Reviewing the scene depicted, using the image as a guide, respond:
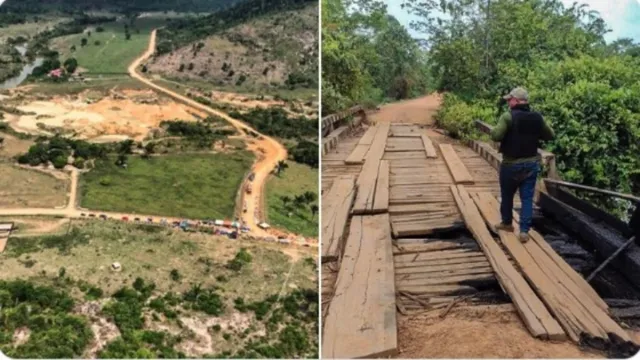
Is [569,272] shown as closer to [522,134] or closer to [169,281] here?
[522,134]

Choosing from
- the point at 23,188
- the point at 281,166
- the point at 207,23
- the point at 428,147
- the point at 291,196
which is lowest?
the point at 291,196

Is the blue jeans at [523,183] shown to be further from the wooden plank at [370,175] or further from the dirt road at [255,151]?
the dirt road at [255,151]

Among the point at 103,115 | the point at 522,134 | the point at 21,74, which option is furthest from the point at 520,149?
the point at 103,115

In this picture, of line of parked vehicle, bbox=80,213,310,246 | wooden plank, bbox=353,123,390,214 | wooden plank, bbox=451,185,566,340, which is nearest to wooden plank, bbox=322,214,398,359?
wooden plank, bbox=353,123,390,214

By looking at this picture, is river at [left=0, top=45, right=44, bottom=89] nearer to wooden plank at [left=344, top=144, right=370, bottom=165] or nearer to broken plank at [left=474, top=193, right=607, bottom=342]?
wooden plank at [left=344, top=144, right=370, bottom=165]

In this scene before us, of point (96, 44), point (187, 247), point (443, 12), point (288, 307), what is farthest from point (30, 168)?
point (443, 12)

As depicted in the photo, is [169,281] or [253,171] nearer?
[169,281]
